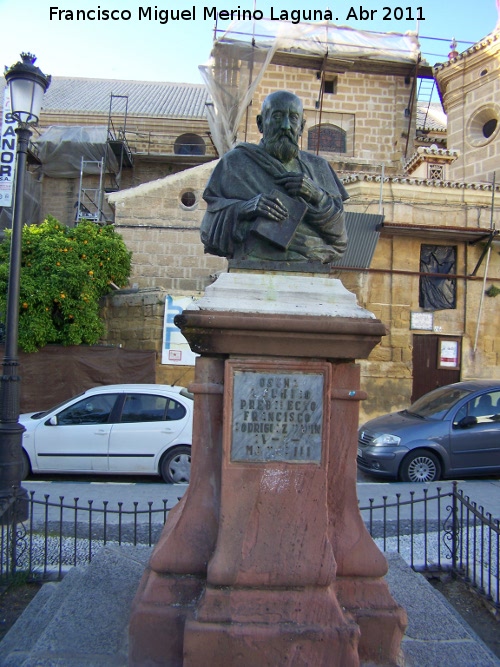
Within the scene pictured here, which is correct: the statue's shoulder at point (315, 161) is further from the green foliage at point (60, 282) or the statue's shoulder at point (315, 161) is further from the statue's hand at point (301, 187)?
the green foliage at point (60, 282)

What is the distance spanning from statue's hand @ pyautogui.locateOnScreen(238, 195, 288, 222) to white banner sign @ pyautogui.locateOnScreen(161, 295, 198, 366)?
9890 millimetres

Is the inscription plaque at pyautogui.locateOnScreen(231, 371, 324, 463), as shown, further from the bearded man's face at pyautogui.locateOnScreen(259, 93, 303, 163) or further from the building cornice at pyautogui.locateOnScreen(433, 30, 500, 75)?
the building cornice at pyautogui.locateOnScreen(433, 30, 500, 75)

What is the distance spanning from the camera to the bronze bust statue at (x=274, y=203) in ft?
10.6

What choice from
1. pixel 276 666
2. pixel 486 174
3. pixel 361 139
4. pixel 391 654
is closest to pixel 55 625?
pixel 276 666

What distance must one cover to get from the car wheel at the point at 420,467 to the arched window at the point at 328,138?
51.3 ft

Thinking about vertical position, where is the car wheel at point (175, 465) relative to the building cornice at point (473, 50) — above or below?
below

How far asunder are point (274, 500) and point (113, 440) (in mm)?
5428

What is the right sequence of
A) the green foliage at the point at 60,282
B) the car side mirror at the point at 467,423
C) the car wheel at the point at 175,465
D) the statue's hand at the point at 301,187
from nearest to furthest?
the statue's hand at the point at 301,187 → the car wheel at the point at 175,465 → the car side mirror at the point at 467,423 → the green foliage at the point at 60,282

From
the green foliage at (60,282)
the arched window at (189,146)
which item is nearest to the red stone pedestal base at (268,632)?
the green foliage at (60,282)

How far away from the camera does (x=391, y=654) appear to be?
2.80m

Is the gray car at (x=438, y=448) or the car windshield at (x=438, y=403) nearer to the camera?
the gray car at (x=438, y=448)

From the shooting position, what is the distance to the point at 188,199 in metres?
16.0

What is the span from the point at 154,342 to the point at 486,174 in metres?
11.8

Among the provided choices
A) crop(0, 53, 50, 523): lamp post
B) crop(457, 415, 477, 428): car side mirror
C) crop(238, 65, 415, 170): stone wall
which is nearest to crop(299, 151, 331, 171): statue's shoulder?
crop(0, 53, 50, 523): lamp post
